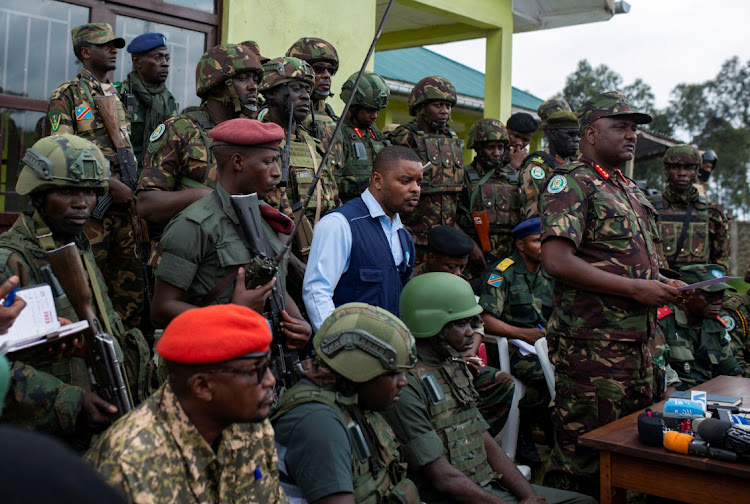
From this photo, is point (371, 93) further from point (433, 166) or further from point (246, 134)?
point (246, 134)

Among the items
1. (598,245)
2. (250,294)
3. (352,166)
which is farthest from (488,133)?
(250,294)

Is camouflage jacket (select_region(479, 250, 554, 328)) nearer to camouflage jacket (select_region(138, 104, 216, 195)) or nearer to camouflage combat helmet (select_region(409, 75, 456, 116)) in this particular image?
camouflage combat helmet (select_region(409, 75, 456, 116))

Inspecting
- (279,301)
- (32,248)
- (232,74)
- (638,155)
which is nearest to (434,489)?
(279,301)

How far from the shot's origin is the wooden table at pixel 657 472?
314 cm

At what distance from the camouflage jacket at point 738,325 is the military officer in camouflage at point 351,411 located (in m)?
5.29

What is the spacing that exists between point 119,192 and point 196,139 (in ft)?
2.18

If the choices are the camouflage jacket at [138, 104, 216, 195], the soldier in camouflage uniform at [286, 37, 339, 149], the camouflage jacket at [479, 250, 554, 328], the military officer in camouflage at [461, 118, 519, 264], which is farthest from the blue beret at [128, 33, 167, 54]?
the military officer in camouflage at [461, 118, 519, 264]

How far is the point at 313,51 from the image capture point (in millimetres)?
5906

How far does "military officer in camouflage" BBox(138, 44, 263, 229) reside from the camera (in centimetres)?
404

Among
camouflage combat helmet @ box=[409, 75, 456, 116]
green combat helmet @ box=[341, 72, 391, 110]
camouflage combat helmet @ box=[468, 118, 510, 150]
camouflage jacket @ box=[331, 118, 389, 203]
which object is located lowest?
camouflage jacket @ box=[331, 118, 389, 203]

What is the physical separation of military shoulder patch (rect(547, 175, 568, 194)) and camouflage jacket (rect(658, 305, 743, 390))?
2798 millimetres

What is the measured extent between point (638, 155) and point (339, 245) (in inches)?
521

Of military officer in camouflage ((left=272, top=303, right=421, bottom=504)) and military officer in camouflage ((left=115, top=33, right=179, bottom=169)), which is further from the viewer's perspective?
military officer in camouflage ((left=115, top=33, right=179, bottom=169))

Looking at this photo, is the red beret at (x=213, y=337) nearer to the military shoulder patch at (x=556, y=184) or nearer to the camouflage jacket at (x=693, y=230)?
the military shoulder patch at (x=556, y=184)
